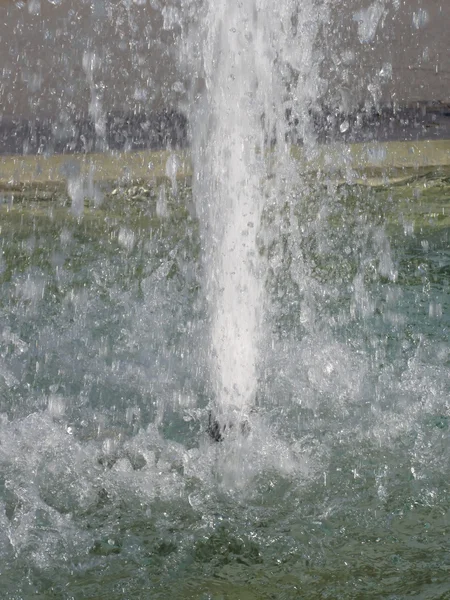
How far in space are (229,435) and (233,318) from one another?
0.50 m

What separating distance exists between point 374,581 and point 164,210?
13.0 ft

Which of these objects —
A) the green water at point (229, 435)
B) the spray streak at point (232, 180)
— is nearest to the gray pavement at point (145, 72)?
the green water at point (229, 435)

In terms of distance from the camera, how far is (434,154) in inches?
244

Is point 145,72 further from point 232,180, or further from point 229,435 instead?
point 229,435

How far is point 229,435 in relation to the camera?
119 inches

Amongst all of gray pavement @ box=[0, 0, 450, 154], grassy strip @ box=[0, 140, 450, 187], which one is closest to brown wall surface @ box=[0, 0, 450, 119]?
gray pavement @ box=[0, 0, 450, 154]

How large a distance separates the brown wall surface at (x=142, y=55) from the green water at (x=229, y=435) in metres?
1.85

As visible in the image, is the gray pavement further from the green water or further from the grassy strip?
the green water

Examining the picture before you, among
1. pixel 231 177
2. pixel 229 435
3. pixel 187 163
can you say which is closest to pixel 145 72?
pixel 187 163

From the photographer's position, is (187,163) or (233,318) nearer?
(233,318)

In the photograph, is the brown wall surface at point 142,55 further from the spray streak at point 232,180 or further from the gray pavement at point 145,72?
the spray streak at point 232,180

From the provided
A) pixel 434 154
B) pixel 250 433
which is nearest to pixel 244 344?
pixel 250 433

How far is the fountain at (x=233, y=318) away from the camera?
2.53 meters

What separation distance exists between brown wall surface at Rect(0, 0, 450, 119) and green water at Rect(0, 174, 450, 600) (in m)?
1.85
